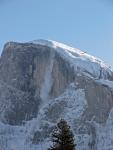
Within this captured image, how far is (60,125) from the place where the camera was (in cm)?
2767

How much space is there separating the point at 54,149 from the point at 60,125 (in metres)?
1.30

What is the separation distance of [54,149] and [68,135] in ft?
3.12

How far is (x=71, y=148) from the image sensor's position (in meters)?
26.8

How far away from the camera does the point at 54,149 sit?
27.0m

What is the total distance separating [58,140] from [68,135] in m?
0.58

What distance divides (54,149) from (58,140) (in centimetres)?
50

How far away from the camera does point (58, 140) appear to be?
89.4ft

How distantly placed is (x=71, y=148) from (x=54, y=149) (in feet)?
2.78

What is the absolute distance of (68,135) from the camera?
1064 inches
